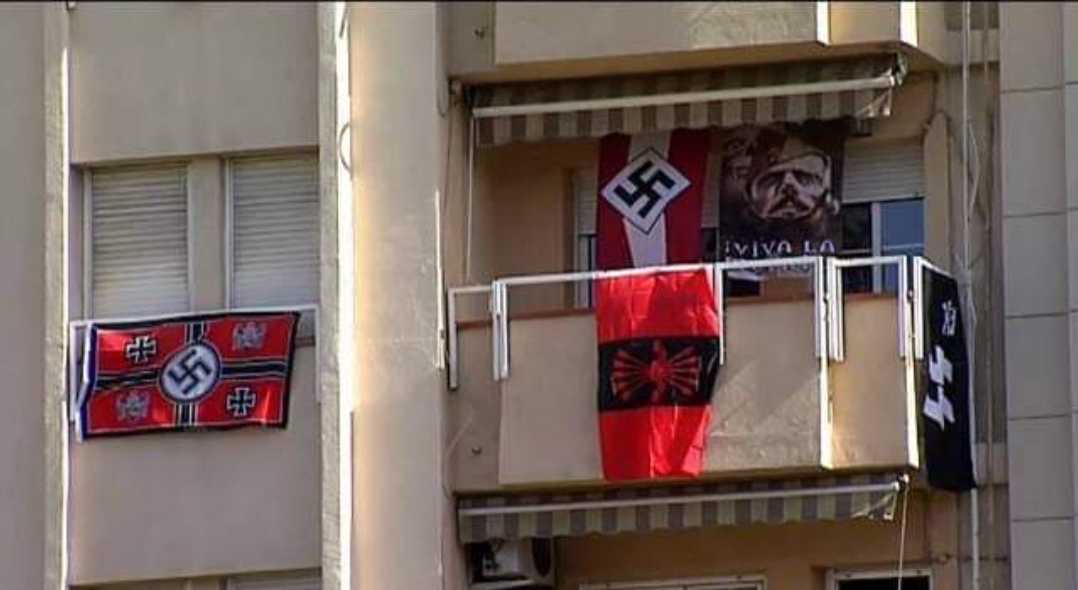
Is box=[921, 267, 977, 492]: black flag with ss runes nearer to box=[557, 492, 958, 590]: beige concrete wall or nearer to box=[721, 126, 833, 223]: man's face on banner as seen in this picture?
box=[557, 492, 958, 590]: beige concrete wall

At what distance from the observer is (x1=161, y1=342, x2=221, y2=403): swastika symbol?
110 feet

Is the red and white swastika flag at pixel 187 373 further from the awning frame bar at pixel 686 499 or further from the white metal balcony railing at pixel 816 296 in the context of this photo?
the awning frame bar at pixel 686 499

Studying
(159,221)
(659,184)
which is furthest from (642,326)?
(159,221)

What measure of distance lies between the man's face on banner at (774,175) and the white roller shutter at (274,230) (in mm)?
3022

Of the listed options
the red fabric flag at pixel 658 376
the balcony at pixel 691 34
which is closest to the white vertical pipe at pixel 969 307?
the balcony at pixel 691 34

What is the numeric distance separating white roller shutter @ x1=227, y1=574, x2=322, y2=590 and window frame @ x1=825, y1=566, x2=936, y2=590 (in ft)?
11.9

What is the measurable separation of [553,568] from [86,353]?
371cm

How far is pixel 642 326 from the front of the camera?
3234cm

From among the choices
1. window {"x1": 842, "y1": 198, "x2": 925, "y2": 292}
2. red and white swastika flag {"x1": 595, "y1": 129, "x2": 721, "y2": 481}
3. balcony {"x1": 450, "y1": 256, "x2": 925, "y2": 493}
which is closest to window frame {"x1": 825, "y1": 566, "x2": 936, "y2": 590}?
balcony {"x1": 450, "y1": 256, "x2": 925, "y2": 493}

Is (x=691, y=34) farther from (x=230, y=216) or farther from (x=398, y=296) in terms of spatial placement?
(x=230, y=216)

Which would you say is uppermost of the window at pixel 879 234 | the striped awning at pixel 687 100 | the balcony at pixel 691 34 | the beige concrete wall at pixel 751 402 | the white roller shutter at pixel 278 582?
the balcony at pixel 691 34

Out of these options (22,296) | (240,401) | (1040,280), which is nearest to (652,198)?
(1040,280)

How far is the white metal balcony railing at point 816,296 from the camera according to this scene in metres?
32.0

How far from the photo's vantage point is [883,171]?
33.4m
